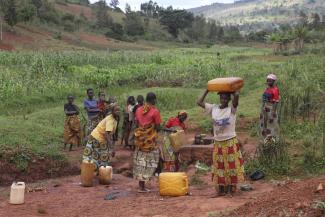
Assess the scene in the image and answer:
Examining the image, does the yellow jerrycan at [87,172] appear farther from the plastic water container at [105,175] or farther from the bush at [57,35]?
the bush at [57,35]

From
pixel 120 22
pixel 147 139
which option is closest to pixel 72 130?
pixel 147 139

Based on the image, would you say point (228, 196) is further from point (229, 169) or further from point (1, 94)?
point (1, 94)

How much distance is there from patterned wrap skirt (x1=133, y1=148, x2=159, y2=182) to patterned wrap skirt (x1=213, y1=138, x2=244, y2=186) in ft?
3.47

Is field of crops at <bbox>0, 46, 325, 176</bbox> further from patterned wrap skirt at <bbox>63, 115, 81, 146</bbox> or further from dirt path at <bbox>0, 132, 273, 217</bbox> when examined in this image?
dirt path at <bbox>0, 132, 273, 217</bbox>

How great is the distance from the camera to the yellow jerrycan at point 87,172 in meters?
8.62

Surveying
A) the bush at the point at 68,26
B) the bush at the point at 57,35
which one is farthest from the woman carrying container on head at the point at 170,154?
the bush at the point at 68,26

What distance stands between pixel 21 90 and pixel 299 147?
10954 millimetres

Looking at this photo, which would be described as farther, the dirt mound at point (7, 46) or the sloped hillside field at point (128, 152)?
the dirt mound at point (7, 46)

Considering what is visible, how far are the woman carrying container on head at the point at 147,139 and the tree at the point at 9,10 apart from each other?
4021 centimetres

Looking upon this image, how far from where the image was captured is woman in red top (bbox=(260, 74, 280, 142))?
30.7 ft

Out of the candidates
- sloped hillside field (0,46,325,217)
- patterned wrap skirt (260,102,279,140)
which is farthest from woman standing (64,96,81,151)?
patterned wrap skirt (260,102,279,140)

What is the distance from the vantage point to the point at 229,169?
702 centimetres

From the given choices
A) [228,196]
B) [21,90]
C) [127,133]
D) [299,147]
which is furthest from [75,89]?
[228,196]

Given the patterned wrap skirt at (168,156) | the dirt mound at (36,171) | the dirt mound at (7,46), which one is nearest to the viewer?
the patterned wrap skirt at (168,156)
